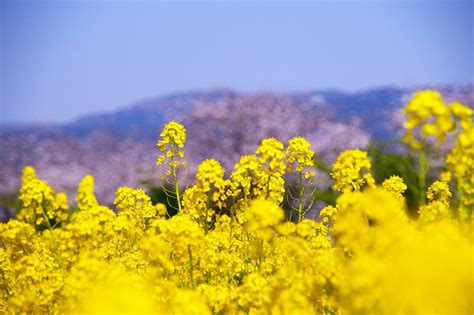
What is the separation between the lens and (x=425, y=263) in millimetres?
1726

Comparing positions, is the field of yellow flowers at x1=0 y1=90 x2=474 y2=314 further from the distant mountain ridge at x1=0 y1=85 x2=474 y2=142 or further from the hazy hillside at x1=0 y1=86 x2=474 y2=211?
the hazy hillside at x1=0 y1=86 x2=474 y2=211

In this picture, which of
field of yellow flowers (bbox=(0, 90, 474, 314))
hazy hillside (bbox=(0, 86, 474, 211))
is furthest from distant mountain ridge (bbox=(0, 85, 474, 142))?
field of yellow flowers (bbox=(0, 90, 474, 314))

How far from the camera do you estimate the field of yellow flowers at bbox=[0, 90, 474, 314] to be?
6.03ft

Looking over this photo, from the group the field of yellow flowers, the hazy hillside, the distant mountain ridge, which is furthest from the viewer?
the distant mountain ridge

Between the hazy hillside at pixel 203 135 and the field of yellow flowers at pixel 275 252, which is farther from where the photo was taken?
the hazy hillside at pixel 203 135

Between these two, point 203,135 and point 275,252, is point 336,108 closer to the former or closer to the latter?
point 203,135

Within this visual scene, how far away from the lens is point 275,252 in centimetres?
410

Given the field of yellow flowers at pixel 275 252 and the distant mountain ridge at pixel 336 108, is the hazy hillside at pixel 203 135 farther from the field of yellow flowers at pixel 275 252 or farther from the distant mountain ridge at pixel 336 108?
the field of yellow flowers at pixel 275 252

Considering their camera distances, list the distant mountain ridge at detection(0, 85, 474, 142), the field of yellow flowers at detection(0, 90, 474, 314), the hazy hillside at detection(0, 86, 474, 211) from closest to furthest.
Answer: the field of yellow flowers at detection(0, 90, 474, 314) → the hazy hillside at detection(0, 86, 474, 211) → the distant mountain ridge at detection(0, 85, 474, 142)

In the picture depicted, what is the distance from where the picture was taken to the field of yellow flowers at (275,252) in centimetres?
184

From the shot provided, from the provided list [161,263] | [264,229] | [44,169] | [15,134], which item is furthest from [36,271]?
[15,134]

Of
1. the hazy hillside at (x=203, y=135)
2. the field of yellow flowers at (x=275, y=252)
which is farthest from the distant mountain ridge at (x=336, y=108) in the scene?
the field of yellow flowers at (x=275, y=252)

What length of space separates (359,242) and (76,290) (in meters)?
1.31

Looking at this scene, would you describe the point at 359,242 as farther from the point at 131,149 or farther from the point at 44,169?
the point at 44,169
